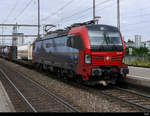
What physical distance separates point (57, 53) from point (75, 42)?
315 cm

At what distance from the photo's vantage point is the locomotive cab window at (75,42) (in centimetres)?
1163

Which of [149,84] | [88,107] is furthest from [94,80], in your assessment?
[88,107]

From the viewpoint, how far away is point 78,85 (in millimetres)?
12867

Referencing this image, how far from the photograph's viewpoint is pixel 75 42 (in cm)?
1216

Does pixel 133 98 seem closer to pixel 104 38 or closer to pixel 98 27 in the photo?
pixel 104 38

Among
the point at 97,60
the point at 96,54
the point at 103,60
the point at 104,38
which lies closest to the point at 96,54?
the point at 96,54

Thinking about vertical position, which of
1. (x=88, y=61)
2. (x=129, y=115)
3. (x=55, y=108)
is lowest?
(x=55, y=108)

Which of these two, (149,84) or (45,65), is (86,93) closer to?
(149,84)

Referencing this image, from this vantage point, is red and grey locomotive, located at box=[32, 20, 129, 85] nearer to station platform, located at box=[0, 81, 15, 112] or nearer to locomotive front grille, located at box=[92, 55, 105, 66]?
locomotive front grille, located at box=[92, 55, 105, 66]

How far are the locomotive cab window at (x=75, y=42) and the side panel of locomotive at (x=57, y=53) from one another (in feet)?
0.69

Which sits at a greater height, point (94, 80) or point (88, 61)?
point (88, 61)

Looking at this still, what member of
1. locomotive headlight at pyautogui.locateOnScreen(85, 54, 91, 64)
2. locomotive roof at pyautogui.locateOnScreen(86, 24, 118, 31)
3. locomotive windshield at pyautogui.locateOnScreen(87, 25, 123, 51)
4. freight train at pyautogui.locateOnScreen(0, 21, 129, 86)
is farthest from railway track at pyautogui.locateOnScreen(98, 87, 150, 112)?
locomotive roof at pyautogui.locateOnScreen(86, 24, 118, 31)

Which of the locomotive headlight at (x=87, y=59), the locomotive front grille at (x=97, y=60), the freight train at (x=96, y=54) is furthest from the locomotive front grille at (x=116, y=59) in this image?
the locomotive headlight at (x=87, y=59)

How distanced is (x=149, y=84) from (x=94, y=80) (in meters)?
2.56
